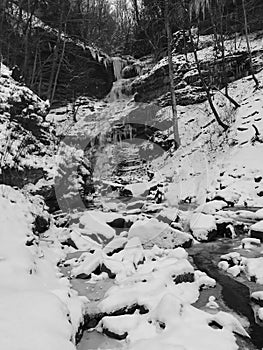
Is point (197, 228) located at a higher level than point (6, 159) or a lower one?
lower

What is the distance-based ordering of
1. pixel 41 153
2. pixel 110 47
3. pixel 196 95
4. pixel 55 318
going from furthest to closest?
1. pixel 110 47
2. pixel 196 95
3. pixel 41 153
4. pixel 55 318

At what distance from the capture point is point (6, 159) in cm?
623

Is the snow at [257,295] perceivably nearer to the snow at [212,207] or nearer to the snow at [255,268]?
the snow at [255,268]

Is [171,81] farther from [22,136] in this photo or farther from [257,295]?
[257,295]

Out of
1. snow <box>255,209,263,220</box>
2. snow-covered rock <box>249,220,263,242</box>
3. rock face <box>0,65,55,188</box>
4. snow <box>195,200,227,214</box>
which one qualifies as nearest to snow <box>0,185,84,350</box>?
rock face <box>0,65,55,188</box>

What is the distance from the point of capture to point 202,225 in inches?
245

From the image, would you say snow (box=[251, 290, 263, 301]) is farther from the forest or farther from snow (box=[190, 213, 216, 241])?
snow (box=[190, 213, 216, 241])

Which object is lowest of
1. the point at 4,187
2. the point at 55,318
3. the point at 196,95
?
the point at 55,318

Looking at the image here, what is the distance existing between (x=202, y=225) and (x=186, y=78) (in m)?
12.2

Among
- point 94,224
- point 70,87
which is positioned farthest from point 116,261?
point 70,87

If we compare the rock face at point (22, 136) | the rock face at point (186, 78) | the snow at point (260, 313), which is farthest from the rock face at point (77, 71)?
the snow at point (260, 313)

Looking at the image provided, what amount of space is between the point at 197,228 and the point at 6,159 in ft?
13.0

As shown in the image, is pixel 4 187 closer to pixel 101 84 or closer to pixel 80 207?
pixel 80 207

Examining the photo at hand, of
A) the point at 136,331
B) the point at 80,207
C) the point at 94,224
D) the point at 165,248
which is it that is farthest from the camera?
the point at 80,207
